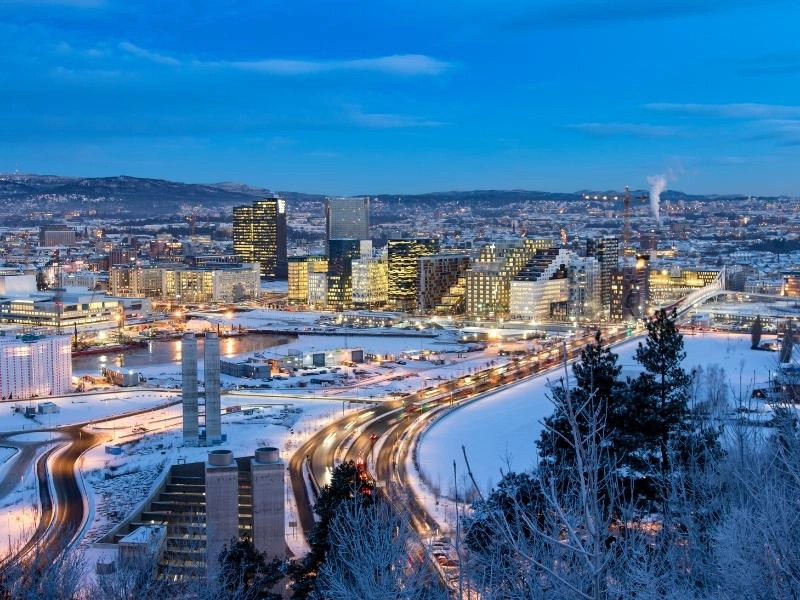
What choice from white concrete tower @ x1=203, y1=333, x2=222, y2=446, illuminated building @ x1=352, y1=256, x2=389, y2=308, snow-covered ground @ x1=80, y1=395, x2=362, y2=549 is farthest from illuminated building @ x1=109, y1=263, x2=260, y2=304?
white concrete tower @ x1=203, y1=333, x2=222, y2=446

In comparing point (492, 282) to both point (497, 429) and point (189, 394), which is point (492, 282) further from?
point (189, 394)

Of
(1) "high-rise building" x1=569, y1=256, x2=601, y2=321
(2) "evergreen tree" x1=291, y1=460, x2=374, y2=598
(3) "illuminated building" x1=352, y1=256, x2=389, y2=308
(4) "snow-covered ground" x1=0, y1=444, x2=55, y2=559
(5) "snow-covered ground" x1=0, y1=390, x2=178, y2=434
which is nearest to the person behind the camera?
(2) "evergreen tree" x1=291, y1=460, x2=374, y2=598

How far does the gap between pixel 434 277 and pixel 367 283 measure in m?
2.92

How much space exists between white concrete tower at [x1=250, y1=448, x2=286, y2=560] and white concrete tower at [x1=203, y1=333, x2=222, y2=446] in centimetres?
476

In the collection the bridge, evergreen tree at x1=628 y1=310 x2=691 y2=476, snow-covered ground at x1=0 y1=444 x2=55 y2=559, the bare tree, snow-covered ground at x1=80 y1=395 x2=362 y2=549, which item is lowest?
snow-covered ground at x1=0 y1=444 x2=55 y2=559

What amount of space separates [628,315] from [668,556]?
32.5 m

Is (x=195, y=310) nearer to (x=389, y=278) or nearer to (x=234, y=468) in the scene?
(x=389, y=278)

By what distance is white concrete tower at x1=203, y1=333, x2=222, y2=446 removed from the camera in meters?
15.7

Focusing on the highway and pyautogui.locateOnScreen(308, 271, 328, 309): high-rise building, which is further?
pyautogui.locateOnScreen(308, 271, 328, 309): high-rise building

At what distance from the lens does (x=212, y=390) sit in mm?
15867

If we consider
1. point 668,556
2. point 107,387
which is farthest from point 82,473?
point 668,556

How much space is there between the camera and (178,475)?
13.0m

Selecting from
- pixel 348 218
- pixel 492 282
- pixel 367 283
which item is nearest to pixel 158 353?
pixel 492 282

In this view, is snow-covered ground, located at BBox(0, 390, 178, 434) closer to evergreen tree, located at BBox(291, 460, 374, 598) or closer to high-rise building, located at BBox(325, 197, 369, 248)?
evergreen tree, located at BBox(291, 460, 374, 598)
